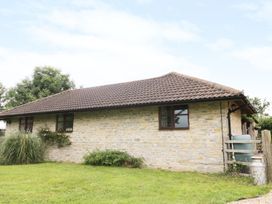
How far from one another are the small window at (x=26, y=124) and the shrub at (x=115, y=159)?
272 inches

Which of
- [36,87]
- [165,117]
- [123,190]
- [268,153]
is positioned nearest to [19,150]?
[165,117]

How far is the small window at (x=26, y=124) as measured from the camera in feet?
56.8

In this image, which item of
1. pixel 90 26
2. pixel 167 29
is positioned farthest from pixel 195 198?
pixel 90 26

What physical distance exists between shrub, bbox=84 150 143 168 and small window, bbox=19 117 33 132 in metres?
6.90

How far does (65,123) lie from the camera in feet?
51.2

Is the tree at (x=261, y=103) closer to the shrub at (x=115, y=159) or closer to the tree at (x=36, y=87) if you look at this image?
the tree at (x=36, y=87)

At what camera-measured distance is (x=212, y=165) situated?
1012 centimetres

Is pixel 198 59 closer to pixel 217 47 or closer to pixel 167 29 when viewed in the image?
pixel 217 47

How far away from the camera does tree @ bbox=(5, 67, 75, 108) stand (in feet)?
102

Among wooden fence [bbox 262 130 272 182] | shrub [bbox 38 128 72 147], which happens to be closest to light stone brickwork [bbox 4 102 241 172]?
shrub [bbox 38 128 72 147]

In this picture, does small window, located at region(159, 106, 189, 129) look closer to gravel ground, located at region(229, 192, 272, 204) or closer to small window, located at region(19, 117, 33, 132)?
gravel ground, located at region(229, 192, 272, 204)

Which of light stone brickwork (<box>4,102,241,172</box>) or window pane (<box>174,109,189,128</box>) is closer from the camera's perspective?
light stone brickwork (<box>4,102,241,172</box>)

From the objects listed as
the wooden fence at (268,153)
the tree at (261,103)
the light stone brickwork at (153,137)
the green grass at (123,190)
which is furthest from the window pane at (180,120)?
the tree at (261,103)

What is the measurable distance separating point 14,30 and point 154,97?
952 centimetres
